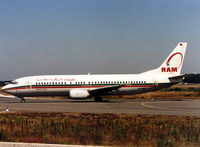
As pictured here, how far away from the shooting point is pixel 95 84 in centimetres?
3444

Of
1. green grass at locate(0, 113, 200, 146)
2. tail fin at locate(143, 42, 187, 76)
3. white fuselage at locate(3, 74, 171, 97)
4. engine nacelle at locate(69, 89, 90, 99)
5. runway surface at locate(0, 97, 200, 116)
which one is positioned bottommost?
green grass at locate(0, 113, 200, 146)

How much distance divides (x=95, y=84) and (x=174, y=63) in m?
11.0

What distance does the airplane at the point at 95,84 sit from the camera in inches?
1346

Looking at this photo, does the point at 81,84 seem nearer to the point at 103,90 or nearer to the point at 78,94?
the point at 78,94

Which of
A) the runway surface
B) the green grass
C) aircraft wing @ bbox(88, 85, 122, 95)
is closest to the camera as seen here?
the green grass

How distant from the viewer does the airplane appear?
34188mm

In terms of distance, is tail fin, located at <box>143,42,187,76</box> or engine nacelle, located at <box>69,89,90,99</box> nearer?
engine nacelle, located at <box>69,89,90,99</box>

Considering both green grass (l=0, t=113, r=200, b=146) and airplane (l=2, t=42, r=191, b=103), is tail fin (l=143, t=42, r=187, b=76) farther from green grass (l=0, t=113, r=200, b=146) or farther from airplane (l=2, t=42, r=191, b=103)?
green grass (l=0, t=113, r=200, b=146)

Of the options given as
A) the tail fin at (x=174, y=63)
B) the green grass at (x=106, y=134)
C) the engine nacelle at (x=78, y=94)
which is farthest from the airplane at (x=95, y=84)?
the green grass at (x=106, y=134)

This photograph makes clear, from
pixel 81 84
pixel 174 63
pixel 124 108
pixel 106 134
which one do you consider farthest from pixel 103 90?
pixel 106 134

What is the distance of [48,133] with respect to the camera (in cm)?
1210

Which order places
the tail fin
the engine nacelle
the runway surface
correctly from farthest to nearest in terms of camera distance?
the tail fin → the engine nacelle → the runway surface

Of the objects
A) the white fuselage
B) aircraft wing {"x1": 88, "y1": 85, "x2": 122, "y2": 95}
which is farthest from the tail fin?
aircraft wing {"x1": 88, "y1": 85, "x2": 122, "y2": 95}

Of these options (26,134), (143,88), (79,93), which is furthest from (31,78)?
(26,134)
